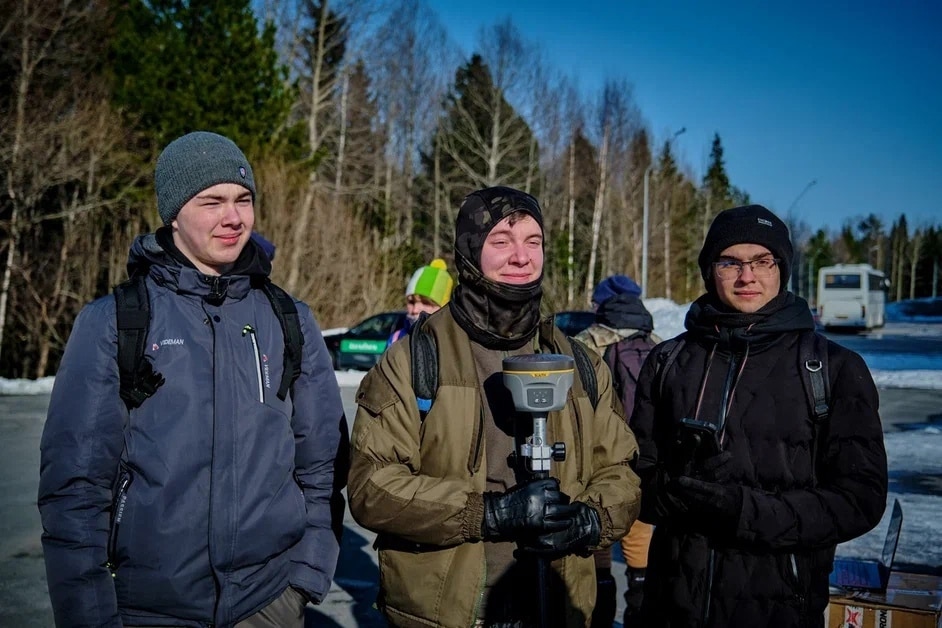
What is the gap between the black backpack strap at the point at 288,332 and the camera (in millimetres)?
2446

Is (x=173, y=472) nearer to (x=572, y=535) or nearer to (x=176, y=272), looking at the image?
(x=176, y=272)

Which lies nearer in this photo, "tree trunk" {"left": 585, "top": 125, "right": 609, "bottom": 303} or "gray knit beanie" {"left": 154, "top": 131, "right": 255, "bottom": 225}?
"gray knit beanie" {"left": 154, "top": 131, "right": 255, "bottom": 225}

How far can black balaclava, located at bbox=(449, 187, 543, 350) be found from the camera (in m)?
2.43

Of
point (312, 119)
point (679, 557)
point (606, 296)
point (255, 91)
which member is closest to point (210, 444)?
point (679, 557)

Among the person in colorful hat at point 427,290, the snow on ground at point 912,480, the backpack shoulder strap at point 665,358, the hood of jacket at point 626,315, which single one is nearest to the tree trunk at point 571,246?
the snow on ground at point 912,480

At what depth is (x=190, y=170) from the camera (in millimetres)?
A: 2438

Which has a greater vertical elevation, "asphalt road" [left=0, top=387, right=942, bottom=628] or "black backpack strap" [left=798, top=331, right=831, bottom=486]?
"black backpack strap" [left=798, top=331, right=831, bottom=486]

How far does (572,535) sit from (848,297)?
44947 millimetres

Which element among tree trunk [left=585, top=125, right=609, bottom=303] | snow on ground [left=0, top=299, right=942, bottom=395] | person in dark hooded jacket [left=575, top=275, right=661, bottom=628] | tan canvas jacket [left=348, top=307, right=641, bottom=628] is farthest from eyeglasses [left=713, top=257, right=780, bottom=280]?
tree trunk [left=585, top=125, right=609, bottom=303]

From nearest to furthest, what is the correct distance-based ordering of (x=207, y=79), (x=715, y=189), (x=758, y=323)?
(x=758, y=323) → (x=207, y=79) → (x=715, y=189)

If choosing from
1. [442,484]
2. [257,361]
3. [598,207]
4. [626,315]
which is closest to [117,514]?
[257,361]

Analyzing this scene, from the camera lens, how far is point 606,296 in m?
5.83

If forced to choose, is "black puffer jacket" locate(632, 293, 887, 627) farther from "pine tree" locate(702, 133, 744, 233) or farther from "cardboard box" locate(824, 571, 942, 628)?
"pine tree" locate(702, 133, 744, 233)

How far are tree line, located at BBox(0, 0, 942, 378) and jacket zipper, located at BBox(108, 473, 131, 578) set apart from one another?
740 inches
